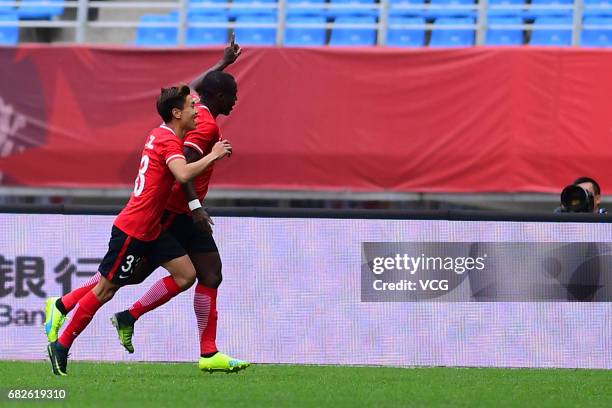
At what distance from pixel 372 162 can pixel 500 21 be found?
2790mm

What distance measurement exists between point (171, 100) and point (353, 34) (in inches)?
354

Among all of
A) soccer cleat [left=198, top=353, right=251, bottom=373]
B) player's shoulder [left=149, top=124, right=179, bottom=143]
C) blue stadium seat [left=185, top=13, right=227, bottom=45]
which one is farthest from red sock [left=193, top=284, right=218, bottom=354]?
blue stadium seat [left=185, top=13, right=227, bottom=45]

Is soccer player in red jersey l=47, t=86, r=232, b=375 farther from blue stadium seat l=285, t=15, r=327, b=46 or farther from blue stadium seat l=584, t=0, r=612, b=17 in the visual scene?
blue stadium seat l=584, t=0, r=612, b=17

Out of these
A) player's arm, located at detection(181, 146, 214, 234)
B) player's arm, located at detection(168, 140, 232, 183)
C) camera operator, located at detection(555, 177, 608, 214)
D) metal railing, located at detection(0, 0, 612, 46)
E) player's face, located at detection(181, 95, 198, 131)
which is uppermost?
metal railing, located at detection(0, 0, 612, 46)

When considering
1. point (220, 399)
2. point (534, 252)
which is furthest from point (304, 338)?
point (220, 399)

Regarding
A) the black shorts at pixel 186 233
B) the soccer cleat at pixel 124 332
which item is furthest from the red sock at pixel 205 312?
the soccer cleat at pixel 124 332

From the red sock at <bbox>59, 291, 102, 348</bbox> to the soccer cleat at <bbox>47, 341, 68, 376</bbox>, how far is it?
0.04m

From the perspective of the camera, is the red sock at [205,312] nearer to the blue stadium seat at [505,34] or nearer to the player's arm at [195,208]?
the player's arm at [195,208]

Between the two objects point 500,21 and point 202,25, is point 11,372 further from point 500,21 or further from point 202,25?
point 500,21

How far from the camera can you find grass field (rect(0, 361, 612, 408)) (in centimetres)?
727

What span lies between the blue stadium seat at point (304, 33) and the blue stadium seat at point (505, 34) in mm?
2155

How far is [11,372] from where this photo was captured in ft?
29.5

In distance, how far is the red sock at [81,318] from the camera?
8.33 meters

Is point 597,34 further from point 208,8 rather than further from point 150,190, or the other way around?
point 150,190
